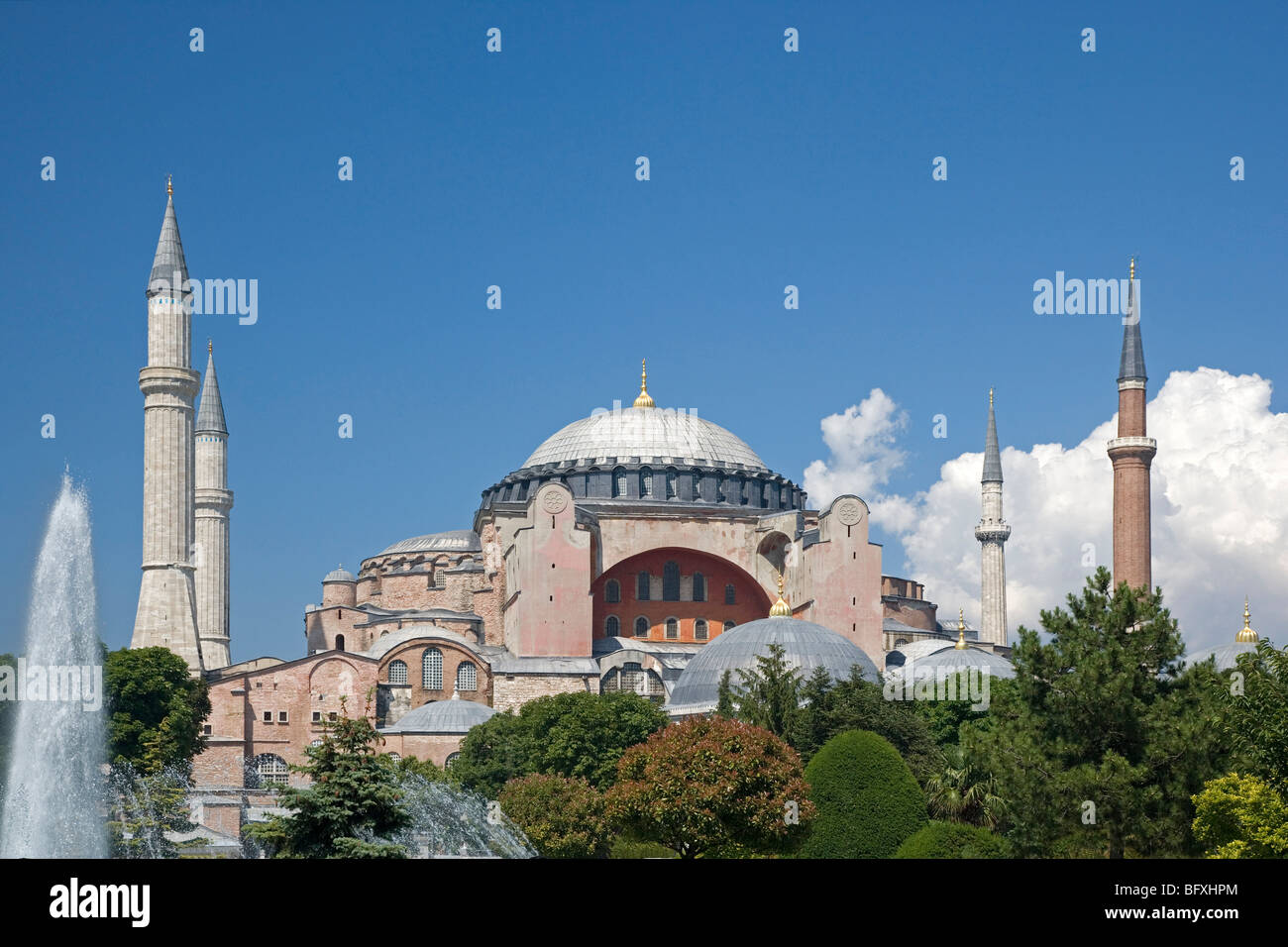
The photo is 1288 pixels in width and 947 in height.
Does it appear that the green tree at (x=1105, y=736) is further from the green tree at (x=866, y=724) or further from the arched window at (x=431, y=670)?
the arched window at (x=431, y=670)

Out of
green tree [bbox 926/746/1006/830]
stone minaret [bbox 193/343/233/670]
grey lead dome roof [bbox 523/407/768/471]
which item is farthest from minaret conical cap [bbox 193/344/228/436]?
green tree [bbox 926/746/1006/830]

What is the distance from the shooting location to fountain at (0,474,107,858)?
25.6 meters

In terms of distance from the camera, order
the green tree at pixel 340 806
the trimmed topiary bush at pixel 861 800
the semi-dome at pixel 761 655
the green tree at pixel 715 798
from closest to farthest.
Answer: the green tree at pixel 340 806 → the green tree at pixel 715 798 → the trimmed topiary bush at pixel 861 800 → the semi-dome at pixel 761 655

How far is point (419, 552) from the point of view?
61906mm

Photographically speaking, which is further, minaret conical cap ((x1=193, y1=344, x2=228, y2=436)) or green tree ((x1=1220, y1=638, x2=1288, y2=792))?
minaret conical cap ((x1=193, y1=344, x2=228, y2=436))

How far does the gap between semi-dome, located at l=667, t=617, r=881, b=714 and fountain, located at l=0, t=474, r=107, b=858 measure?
15719 millimetres

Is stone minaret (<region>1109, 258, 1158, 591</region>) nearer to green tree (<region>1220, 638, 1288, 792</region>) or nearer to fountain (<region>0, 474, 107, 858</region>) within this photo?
green tree (<region>1220, 638, 1288, 792</region>)

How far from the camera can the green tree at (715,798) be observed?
1009 inches

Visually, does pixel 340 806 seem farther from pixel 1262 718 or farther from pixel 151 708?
pixel 151 708

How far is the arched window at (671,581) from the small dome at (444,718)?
8.96 metres

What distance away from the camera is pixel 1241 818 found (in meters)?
19.9

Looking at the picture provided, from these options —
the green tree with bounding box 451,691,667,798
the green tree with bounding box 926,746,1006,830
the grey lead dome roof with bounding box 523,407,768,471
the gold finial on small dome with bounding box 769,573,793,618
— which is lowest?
the green tree with bounding box 926,746,1006,830

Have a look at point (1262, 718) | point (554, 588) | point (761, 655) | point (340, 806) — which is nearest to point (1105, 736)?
point (1262, 718)

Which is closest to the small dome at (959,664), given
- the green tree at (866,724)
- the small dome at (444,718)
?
the green tree at (866,724)
